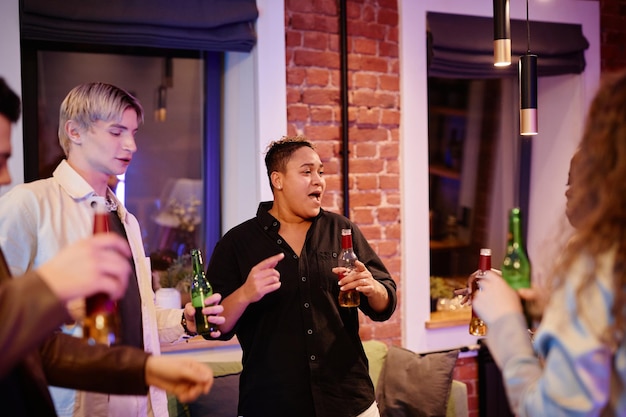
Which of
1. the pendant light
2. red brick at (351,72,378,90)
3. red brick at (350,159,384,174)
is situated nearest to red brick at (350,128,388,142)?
red brick at (350,159,384,174)

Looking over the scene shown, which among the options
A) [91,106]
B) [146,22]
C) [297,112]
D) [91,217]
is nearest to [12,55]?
[146,22]

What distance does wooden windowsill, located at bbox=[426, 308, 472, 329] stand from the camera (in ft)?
12.9

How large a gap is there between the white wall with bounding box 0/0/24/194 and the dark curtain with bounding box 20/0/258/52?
0.16ft

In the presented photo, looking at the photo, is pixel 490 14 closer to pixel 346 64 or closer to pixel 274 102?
pixel 346 64

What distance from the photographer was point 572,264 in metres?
1.21

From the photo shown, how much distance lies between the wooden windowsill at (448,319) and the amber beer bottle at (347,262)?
1.59 meters

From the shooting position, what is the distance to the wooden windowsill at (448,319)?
12.9ft

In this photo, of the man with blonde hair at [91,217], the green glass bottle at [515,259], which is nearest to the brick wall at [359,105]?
the man with blonde hair at [91,217]

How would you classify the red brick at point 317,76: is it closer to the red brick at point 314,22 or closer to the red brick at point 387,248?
the red brick at point 314,22

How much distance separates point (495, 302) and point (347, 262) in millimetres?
1108

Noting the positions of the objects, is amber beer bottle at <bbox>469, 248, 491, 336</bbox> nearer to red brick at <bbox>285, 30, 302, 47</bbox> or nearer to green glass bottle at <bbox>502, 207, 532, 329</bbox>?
green glass bottle at <bbox>502, 207, 532, 329</bbox>

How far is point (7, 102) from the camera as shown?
53.1 inches

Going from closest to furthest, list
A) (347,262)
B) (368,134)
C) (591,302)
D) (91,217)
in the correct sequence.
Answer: (591,302) → (91,217) → (347,262) → (368,134)

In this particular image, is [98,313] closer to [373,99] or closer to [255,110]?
[255,110]
